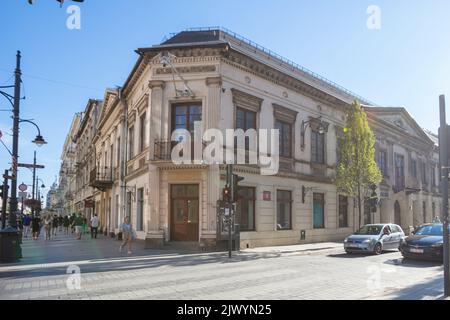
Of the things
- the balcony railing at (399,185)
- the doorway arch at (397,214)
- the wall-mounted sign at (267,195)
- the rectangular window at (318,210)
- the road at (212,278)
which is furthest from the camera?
the doorway arch at (397,214)

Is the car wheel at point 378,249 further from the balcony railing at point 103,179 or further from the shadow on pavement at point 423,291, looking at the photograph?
the balcony railing at point 103,179

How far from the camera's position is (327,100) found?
89.6 feet

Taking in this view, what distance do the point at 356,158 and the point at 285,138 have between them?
181 inches

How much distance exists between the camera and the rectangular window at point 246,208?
21.1 m

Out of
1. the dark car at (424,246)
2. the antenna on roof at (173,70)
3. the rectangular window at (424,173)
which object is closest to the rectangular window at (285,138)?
the antenna on roof at (173,70)

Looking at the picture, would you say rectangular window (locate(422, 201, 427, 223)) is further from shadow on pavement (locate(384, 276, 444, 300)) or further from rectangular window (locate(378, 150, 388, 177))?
shadow on pavement (locate(384, 276, 444, 300))

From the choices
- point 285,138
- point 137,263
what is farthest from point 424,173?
point 137,263

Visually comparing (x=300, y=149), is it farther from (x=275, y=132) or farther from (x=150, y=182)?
(x=150, y=182)

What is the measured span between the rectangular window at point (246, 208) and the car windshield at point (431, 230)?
25.3ft

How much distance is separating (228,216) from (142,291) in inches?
344

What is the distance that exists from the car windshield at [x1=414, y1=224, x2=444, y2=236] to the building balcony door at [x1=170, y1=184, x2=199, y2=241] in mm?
9716

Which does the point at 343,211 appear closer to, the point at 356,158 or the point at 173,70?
the point at 356,158

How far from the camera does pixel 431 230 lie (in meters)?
17.5

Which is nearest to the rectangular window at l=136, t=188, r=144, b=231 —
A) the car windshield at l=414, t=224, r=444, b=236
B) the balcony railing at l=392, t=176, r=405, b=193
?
the car windshield at l=414, t=224, r=444, b=236
